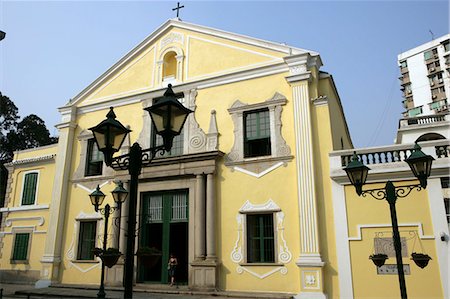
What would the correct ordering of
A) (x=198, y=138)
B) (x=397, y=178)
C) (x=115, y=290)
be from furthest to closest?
1. (x=198, y=138)
2. (x=115, y=290)
3. (x=397, y=178)

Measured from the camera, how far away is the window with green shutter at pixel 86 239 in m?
14.6

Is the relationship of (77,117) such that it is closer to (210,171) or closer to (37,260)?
(37,260)

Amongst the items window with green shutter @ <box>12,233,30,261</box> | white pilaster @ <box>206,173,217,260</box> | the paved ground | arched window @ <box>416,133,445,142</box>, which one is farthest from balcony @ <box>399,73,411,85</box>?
window with green shutter @ <box>12,233,30,261</box>

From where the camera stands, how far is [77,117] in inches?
663

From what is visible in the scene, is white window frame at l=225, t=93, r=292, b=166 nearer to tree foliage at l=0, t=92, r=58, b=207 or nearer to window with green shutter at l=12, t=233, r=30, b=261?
→ window with green shutter at l=12, t=233, r=30, b=261

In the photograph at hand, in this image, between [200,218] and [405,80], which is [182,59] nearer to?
[200,218]

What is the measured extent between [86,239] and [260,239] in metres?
7.31

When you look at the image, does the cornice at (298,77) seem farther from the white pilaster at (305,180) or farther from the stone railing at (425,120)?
the stone railing at (425,120)

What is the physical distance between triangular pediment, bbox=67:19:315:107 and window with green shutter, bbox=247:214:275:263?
5.45 m

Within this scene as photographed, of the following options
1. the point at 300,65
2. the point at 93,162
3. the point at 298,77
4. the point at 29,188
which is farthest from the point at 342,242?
the point at 29,188

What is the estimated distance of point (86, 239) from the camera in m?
14.9

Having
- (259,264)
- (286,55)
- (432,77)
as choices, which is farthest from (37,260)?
(432,77)

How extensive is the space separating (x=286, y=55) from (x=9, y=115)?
86.8 feet

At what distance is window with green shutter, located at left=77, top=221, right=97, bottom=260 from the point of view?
575 inches
